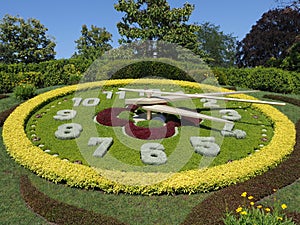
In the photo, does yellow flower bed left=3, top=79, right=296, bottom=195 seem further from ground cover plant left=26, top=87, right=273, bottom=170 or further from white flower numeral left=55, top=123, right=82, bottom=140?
white flower numeral left=55, top=123, right=82, bottom=140

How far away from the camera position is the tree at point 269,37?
27.4 metres

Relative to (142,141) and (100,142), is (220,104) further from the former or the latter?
(100,142)

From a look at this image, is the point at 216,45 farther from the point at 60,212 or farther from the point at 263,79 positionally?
the point at 60,212

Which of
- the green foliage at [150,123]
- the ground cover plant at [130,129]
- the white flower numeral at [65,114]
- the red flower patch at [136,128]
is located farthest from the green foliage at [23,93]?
the green foliage at [150,123]

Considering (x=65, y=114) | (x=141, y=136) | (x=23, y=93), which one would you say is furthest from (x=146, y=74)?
(x=141, y=136)

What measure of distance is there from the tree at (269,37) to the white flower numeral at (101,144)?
2400cm

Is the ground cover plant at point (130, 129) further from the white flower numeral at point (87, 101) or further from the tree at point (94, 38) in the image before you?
the tree at point (94, 38)

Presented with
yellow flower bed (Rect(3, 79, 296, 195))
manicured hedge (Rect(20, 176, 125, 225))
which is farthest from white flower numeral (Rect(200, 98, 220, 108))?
manicured hedge (Rect(20, 176, 125, 225))

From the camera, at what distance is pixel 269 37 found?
28.0 meters

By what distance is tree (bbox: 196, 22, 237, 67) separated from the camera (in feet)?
122

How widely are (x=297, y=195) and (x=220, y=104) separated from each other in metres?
4.22

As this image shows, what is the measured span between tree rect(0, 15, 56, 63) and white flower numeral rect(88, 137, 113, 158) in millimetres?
26205

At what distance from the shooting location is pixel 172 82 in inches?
444

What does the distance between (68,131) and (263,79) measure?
9629mm
